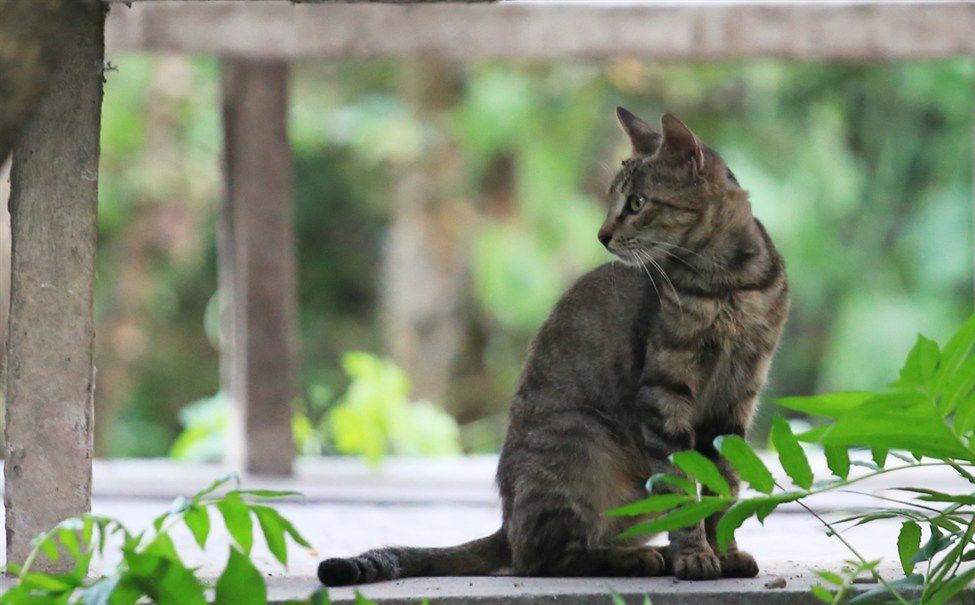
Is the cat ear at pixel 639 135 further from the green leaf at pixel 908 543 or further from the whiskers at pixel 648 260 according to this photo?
the green leaf at pixel 908 543

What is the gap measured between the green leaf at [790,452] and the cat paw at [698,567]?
59 centimetres

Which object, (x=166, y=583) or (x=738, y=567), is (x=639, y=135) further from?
(x=166, y=583)

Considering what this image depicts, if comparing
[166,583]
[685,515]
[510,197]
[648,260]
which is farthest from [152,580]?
[510,197]

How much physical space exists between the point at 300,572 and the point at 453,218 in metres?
6.68

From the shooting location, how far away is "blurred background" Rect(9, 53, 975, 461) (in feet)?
28.5

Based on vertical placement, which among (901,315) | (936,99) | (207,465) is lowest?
(207,465)

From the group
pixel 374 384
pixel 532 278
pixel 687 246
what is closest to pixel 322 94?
pixel 532 278

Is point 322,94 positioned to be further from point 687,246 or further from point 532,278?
point 687,246

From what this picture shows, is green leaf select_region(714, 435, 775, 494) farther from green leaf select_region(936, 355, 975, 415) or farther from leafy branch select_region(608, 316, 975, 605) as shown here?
green leaf select_region(936, 355, 975, 415)

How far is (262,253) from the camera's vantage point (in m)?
4.82

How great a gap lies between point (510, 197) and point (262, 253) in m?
4.73

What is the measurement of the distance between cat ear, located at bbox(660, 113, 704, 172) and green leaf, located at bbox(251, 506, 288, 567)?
130 cm

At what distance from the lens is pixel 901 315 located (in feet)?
27.9

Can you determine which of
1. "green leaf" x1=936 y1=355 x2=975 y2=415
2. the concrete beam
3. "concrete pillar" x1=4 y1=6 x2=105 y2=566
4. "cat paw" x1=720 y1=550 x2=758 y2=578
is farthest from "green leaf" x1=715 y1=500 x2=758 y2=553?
the concrete beam
